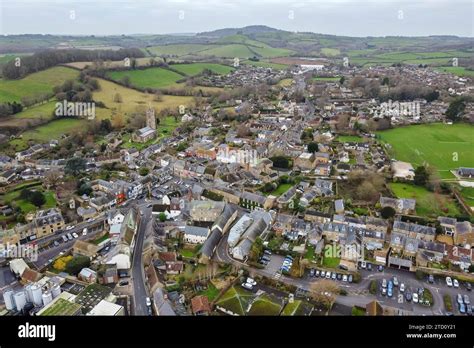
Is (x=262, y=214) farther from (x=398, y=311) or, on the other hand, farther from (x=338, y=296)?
(x=398, y=311)

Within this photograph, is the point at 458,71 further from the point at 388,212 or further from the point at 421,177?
the point at 388,212

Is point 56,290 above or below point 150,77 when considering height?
below

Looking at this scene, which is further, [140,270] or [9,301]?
[140,270]

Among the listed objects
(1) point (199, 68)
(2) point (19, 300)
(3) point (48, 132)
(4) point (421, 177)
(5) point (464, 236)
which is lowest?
(2) point (19, 300)

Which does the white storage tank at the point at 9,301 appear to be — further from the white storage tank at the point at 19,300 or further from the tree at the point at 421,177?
the tree at the point at 421,177

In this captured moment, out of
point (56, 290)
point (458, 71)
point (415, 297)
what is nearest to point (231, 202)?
point (56, 290)

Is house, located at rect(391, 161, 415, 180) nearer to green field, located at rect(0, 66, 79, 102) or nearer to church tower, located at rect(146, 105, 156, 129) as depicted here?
church tower, located at rect(146, 105, 156, 129)

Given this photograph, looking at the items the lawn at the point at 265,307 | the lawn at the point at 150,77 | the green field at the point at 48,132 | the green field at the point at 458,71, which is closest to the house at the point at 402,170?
the lawn at the point at 265,307
